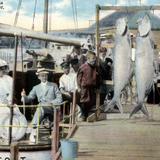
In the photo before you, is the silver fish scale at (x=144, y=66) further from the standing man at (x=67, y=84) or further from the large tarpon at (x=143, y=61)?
the standing man at (x=67, y=84)

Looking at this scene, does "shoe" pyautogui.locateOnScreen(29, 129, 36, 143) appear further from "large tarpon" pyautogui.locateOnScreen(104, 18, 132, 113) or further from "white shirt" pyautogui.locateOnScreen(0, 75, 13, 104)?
"large tarpon" pyautogui.locateOnScreen(104, 18, 132, 113)

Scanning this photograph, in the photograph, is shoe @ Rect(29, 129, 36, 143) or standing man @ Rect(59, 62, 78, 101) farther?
standing man @ Rect(59, 62, 78, 101)

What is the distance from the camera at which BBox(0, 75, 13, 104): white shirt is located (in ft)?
33.0

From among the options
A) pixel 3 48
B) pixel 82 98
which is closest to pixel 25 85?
pixel 82 98

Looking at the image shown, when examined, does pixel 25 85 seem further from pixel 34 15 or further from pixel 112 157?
pixel 34 15

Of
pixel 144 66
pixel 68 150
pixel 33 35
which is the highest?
pixel 33 35

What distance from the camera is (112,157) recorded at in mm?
8922

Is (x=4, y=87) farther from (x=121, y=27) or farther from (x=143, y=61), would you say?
(x=143, y=61)

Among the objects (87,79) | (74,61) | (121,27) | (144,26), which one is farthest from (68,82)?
(74,61)

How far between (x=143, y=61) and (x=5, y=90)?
3.88 m

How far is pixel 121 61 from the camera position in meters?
13.0

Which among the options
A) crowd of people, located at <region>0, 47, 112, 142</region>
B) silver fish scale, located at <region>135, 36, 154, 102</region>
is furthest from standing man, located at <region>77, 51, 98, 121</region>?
silver fish scale, located at <region>135, 36, 154, 102</region>

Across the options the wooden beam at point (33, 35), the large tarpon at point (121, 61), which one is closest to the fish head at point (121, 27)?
the large tarpon at point (121, 61)

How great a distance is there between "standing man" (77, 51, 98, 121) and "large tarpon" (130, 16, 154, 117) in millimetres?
959
